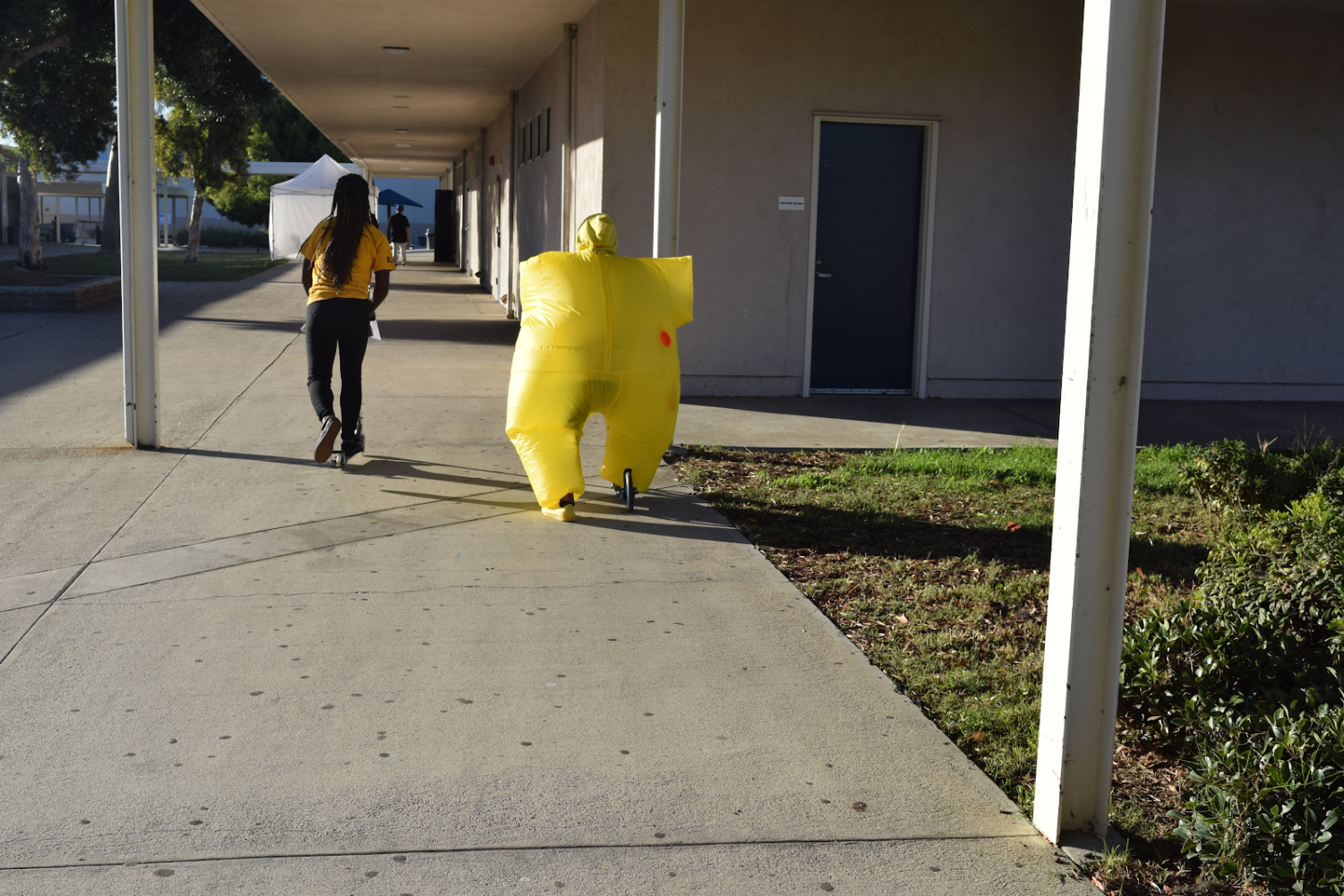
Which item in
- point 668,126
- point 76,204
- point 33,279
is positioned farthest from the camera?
point 76,204

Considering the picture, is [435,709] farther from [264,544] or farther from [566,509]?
[566,509]

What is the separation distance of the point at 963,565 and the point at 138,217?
551 centimetres

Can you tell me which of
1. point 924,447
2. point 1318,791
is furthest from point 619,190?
point 1318,791

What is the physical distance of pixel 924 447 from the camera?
8.91 metres

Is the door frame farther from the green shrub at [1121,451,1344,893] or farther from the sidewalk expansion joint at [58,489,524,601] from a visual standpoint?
the green shrub at [1121,451,1344,893]

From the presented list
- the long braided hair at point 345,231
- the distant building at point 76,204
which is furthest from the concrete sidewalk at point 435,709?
the distant building at point 76,204

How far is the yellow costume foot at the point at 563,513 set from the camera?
20.8 feet

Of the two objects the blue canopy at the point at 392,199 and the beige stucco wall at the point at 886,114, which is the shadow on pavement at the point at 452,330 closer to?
the beige stucco wall at the point at 886,114

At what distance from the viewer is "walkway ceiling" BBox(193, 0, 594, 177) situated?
479 inches

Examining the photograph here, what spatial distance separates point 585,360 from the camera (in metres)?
6.20

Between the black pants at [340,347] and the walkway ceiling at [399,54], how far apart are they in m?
5.12

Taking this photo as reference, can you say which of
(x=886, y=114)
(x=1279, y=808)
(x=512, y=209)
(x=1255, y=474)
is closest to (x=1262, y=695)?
(x=1279, y=808)

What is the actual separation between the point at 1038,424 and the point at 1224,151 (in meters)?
3.70

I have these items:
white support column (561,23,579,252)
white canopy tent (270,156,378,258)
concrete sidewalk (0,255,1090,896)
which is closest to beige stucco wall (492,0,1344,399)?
white support column (561,23,579,252)
